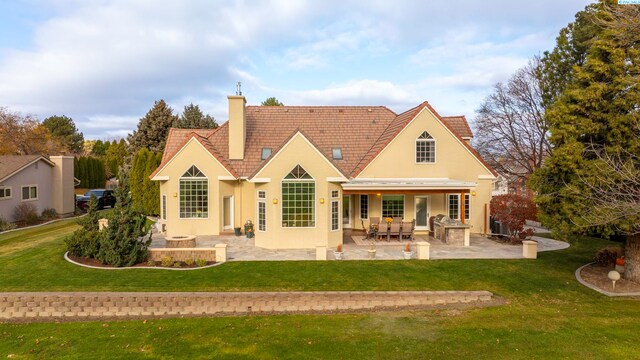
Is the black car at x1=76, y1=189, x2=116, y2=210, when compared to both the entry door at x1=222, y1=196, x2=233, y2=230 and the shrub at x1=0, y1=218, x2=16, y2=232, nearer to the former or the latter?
the shrub at x1=0, y1=218, x2=16, y2=232

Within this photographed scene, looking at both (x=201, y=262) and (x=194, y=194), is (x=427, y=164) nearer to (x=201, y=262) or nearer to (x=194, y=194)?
(x=194, y=194)

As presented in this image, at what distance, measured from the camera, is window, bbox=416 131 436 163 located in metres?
22.7

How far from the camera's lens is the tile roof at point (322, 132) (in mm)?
22953

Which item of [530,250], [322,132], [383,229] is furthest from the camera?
[322,132]

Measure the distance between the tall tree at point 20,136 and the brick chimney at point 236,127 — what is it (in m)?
38.5

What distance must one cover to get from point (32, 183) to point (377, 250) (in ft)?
93.3

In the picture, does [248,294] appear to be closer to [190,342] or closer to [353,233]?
[190,342]

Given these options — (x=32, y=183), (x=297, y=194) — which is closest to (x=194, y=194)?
(x=297, y=194)

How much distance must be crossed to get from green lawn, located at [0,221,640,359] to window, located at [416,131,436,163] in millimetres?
8554

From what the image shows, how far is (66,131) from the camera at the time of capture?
73.1 m

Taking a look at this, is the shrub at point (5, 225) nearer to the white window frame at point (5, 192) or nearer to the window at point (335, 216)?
the white window frame at point (5, 192)

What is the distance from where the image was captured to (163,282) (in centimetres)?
1299

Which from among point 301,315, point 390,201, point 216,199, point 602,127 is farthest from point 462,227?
point 216,199

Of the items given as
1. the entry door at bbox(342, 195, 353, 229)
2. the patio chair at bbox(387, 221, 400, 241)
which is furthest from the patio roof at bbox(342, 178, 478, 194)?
the entry door at bbox(342, 195, 353, 229)
